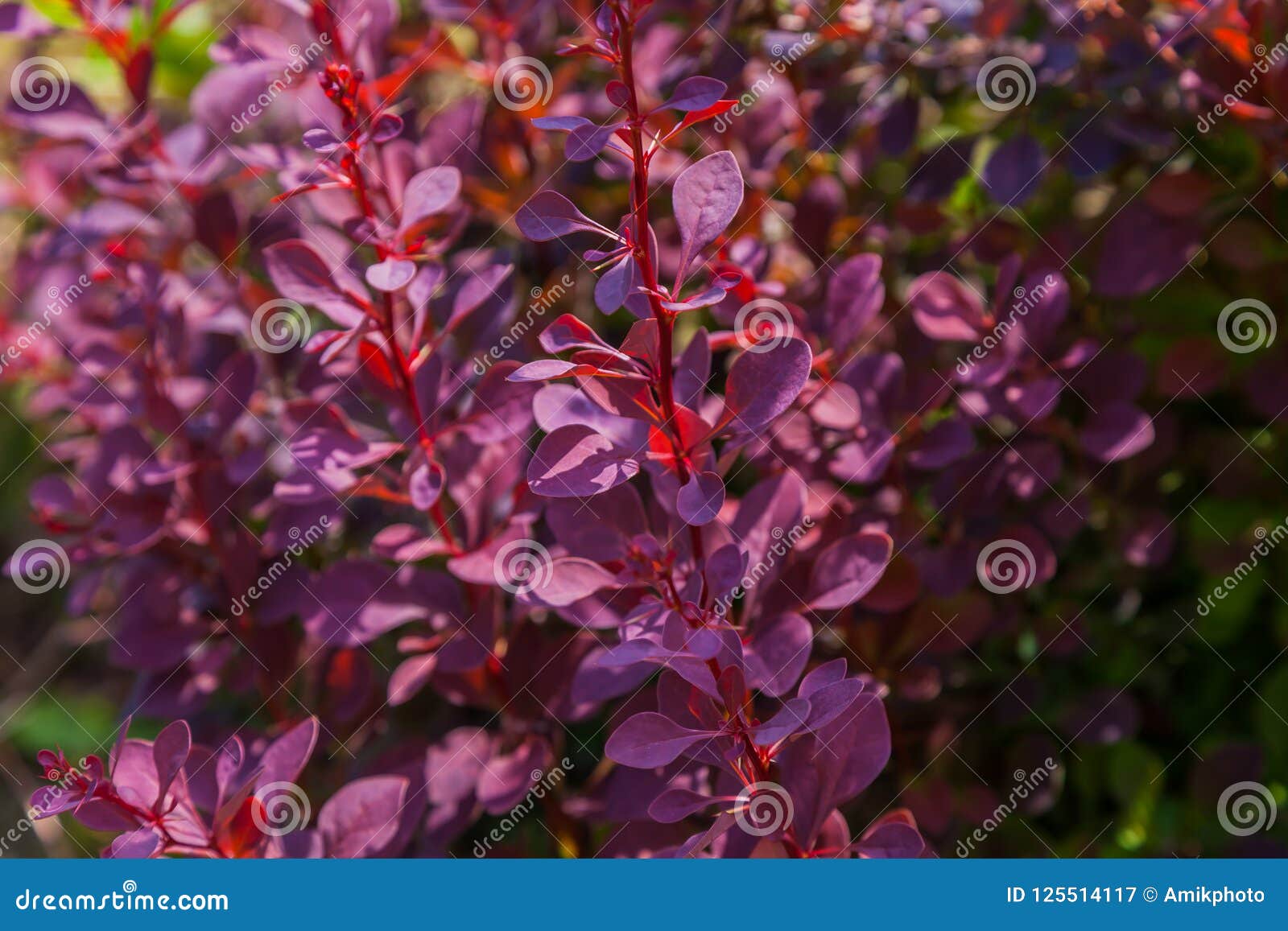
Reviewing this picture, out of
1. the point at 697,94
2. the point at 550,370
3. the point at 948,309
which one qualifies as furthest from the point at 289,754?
the point at 948,309

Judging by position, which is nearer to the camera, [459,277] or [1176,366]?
[459,277]

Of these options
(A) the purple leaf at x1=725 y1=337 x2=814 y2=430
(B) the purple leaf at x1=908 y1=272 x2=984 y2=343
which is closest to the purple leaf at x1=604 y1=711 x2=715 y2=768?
(A) the purple leaf at x1=725 y1=337 x2=814 y2=430

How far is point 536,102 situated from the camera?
171 centimetres

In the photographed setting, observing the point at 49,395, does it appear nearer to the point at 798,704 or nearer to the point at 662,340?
the point at 662,340

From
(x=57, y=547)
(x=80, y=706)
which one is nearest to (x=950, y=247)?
(x=57, y=547)

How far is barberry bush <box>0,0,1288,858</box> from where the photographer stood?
4.02ft

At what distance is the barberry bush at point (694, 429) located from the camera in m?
1.22

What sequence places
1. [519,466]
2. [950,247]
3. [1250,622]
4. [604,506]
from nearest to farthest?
[604,506] < [519,466] < [950,247] < [1250,622]

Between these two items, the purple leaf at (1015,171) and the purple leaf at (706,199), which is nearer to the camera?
the purple leaf at (706,199)

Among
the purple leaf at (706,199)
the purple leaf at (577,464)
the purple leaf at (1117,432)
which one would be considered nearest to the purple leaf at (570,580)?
the purple leaf at (577,464)

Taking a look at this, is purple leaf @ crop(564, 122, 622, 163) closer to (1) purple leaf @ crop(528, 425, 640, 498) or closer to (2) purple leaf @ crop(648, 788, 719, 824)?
(1) purple leaf @ crop(528, 425, 640, 498)

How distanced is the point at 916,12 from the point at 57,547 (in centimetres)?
150

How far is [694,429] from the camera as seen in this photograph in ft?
3.59

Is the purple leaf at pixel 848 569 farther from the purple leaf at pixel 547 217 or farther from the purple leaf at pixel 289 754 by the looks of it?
the purple leaf at pixel 289 754
